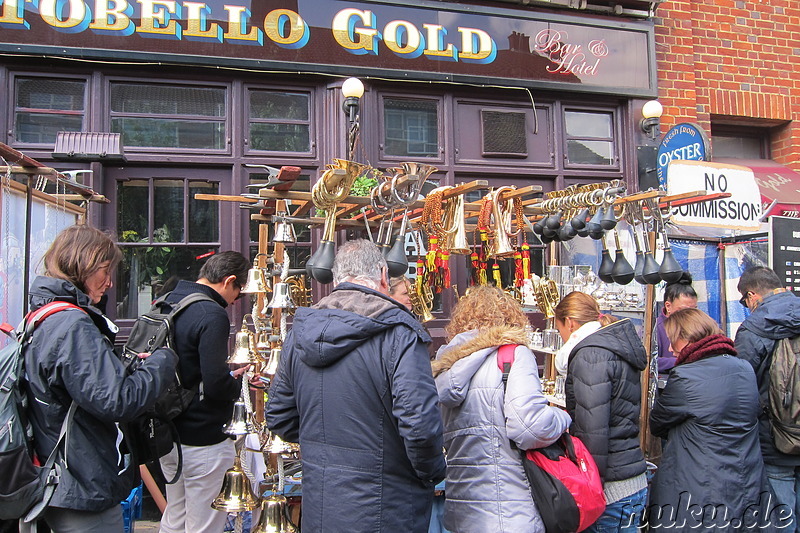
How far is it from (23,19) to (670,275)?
495 cm

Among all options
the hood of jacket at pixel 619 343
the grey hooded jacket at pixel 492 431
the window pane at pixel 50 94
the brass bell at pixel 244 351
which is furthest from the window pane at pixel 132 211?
the hood of jacket at pixel 619 343

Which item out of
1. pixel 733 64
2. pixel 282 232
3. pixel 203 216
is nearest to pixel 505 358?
pixel 282 232

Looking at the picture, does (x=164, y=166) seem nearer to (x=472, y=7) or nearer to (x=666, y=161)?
(x=472, y=7)

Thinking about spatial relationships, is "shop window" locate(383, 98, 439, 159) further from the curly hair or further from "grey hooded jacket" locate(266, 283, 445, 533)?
"grey hooded jacket" locate(266, 283, 445, 533)

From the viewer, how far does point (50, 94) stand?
4.73 m

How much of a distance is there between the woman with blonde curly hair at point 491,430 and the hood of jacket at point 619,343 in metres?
0.55

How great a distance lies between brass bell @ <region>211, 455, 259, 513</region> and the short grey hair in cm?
140

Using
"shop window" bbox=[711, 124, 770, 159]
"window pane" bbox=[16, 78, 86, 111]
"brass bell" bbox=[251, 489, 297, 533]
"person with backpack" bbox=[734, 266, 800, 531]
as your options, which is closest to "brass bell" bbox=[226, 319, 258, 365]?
"brass bell" bbox=[251, 489, 297, 533]

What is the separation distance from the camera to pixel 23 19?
4.48 metres

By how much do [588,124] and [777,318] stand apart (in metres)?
2.86

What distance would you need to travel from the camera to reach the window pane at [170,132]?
484cm

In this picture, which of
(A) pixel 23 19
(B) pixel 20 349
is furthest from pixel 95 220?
(B) pixel 20 349

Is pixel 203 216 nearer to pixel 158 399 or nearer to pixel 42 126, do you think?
pixel 42 126

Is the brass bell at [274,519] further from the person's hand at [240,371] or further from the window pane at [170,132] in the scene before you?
the window pane at [170,132]
